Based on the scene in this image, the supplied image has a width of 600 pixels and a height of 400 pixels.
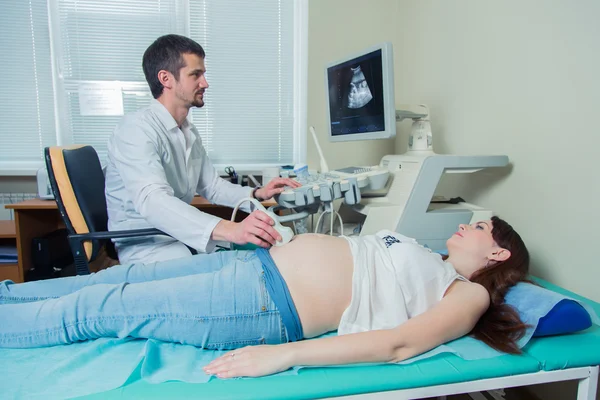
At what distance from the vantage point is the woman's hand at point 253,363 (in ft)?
2.97

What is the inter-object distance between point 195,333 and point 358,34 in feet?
7.86

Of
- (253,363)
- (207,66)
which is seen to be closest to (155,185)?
(253,363)

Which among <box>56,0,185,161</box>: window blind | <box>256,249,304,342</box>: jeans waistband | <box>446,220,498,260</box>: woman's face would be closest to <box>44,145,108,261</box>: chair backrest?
<box>256,249,304,342</box>: jeans waistband

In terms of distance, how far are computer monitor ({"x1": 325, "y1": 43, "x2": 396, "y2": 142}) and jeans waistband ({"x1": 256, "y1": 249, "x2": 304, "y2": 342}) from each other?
0.82 m

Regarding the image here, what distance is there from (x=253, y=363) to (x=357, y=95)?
1.26 meters

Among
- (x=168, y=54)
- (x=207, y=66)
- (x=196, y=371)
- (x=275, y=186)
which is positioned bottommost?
(x=196, y=371)

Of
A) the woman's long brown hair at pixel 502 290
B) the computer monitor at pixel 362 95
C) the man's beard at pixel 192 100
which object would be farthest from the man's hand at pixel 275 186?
the woman's long brown hair at pixel 502 290

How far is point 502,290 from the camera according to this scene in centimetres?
117

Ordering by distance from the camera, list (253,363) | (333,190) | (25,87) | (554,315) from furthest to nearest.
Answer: (25,87)
(333,190)
(554,315)
(253,363)

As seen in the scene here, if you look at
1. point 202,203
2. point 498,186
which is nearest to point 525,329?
point 498,186

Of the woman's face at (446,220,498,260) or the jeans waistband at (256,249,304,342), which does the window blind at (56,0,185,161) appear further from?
the woman's face at (446,220,498,260)

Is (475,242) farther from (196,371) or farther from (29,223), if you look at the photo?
(29,223)

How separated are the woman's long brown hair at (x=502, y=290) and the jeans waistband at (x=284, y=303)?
1.50 ft

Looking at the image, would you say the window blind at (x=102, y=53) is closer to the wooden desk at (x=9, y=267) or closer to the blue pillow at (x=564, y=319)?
the wooden desk at (x=9, y=267)
